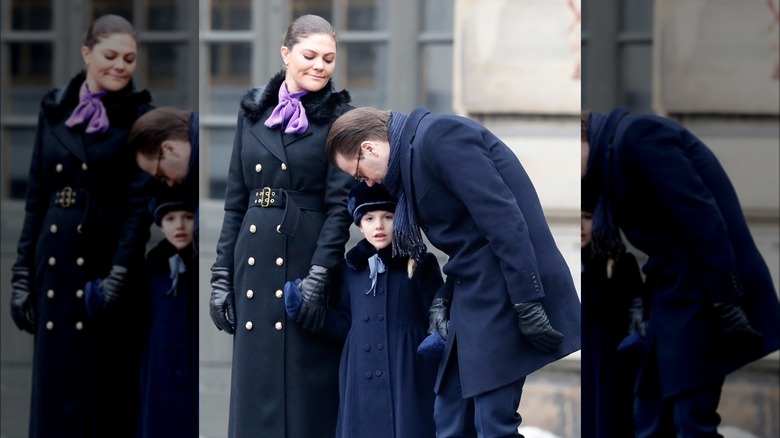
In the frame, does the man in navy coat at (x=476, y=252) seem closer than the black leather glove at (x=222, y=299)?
Yes

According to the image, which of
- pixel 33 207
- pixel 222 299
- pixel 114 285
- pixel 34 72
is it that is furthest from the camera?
pixel 34 72

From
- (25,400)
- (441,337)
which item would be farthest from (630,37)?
(25,400)

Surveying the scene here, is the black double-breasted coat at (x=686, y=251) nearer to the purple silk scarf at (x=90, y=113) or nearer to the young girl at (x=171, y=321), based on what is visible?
the young girl at (x=171, y=321)

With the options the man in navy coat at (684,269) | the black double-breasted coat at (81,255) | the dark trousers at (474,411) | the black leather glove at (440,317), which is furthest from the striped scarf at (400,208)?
the black double-breasted coat at (81,255)

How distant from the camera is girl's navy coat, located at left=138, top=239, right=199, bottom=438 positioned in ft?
19.6

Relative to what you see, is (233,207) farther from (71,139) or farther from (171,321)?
(71,139)

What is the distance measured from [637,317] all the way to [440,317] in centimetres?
85

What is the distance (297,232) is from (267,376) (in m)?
0.58

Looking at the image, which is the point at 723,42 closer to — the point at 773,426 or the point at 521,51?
the point at 521,51

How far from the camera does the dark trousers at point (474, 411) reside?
5.40m

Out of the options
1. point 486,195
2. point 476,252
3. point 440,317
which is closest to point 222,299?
point 440,317

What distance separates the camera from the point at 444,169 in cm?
539

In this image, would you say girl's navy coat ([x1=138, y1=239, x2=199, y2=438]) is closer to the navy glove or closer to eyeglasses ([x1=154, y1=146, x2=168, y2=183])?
eyeglasses ([x1=154, y1=146, x2=168, y2=183])

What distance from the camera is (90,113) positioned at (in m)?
5.99
